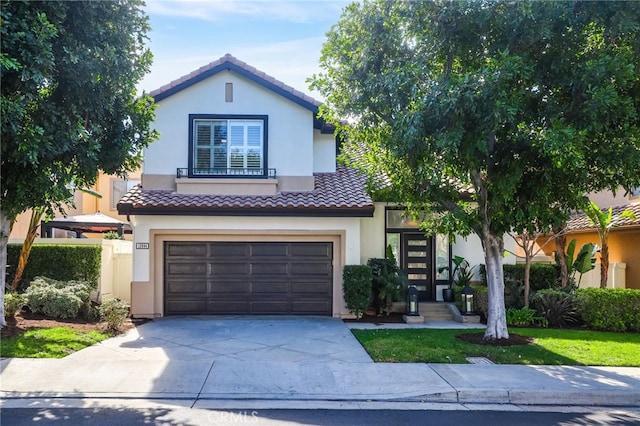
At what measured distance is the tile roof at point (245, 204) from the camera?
12.9 meters

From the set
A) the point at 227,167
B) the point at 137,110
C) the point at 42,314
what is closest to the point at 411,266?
the point at 227,167

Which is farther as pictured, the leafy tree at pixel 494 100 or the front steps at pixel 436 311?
the front steps at pixel 436 311

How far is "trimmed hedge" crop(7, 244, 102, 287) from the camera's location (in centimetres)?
1350

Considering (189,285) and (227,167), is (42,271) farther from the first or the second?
(227,167)

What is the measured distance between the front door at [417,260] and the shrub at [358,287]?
→ 6.97 feet

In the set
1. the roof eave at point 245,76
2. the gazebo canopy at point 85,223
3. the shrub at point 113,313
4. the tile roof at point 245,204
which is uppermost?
the roof eave at point 245,76

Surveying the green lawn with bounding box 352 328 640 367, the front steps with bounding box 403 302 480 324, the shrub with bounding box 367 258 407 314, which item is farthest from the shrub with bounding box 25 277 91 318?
the front steps with bounding box 403 302 480 324

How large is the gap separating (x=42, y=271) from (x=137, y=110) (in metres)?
6.43

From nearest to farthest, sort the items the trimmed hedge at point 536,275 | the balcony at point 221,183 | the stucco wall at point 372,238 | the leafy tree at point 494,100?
the leafy tree at point 494,100 → the balcony at point 221,183 → the trimmed hedge at point 536,275 → the stucco wall at point 372,238

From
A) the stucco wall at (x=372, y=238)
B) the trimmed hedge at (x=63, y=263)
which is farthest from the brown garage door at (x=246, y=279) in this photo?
the trimmed hedge at (x=63, y=263)

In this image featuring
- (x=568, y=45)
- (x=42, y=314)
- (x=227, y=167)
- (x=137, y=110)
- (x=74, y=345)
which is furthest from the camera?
(x=227, y=167)

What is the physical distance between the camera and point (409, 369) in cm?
799

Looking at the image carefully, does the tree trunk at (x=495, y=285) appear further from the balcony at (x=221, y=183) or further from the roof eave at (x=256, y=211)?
the balcony at (x=221, y=183)

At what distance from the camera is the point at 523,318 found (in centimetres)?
1244
